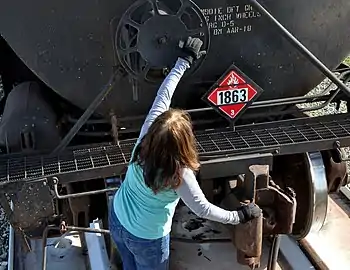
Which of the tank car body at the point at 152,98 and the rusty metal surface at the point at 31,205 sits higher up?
the tank car body at the point at 152,98

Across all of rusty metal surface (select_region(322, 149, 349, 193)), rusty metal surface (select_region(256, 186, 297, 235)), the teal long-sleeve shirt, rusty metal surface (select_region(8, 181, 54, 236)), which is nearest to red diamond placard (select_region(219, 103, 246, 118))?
the teal long-sleeve shirt

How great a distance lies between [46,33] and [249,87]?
40.5 inches

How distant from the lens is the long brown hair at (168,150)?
8.66 feet

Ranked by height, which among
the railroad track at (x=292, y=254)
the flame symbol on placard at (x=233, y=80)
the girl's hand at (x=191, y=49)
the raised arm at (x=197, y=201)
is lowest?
the railroad track at (x=292, y=254)

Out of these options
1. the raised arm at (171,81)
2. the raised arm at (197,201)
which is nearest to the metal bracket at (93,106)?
the raised arm at (171,81)

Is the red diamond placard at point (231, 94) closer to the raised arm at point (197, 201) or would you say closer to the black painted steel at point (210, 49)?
the black painted steel at point (210, 49)

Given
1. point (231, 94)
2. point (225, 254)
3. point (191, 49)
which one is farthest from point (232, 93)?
point (225, 254)

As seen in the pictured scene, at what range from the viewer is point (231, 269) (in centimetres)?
373

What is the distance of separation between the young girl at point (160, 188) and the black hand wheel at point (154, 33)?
67 mm

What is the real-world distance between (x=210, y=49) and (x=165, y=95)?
1.46 feet

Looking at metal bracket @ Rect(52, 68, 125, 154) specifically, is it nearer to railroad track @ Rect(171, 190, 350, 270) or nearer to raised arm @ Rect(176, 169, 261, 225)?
raised arm @ Rect(176, 169, 261, 225)

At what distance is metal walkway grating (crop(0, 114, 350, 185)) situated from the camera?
3.04 m

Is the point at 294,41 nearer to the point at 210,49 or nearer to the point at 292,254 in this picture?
the point at 210,49

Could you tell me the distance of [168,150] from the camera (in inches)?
104
